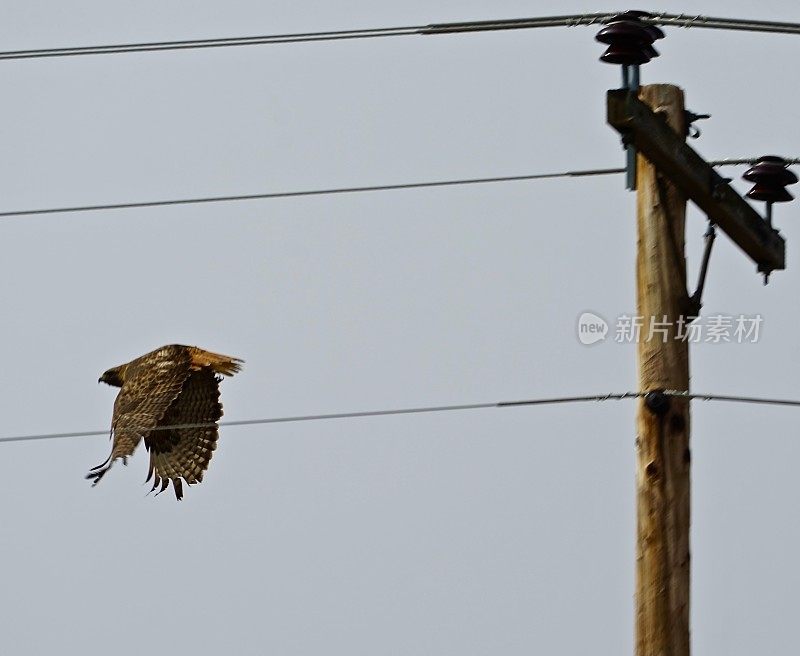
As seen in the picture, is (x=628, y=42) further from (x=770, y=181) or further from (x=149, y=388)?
(x=149, y=388)

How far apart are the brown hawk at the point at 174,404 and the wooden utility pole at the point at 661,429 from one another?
18.3 ft

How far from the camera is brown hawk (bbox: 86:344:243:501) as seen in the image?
48.0 ft

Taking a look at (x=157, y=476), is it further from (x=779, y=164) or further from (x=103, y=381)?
(x=779, y=164)

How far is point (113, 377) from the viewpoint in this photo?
1538cm

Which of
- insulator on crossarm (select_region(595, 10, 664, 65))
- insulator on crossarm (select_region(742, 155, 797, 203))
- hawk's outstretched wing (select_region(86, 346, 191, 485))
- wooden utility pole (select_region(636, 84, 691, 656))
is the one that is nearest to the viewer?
wooden utility pole (select_region(636, 84, 691, 656))

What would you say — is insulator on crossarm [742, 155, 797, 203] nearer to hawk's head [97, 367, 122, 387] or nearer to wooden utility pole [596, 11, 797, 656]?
wooden utility pole [596, 11, 797, 656]

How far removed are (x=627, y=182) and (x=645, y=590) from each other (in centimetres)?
179

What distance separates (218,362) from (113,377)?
99cm

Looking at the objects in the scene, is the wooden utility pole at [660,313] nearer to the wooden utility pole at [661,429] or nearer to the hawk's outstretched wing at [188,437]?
the wooden utility pole at [661,429]

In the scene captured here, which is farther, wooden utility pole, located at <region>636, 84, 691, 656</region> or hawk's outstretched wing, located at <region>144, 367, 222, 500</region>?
hawk's outstretched wing, located at <region>144, 367, 222, 500</region>

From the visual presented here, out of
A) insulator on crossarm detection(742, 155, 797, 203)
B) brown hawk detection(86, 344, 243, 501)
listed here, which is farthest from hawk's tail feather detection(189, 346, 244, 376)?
insulator on crossarm detection(742, 155, 797, 203)

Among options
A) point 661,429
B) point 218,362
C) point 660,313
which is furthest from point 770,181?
point 218,362

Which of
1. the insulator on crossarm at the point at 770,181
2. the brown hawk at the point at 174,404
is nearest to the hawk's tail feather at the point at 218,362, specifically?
the brown hawk at the point at 174,404

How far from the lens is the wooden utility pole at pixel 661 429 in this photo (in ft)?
30.5
